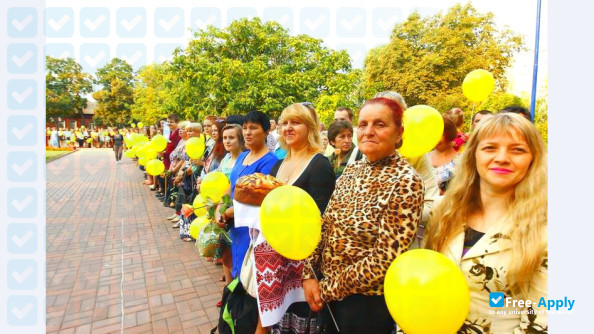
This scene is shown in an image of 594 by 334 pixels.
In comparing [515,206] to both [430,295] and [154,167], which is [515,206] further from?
[154,167]

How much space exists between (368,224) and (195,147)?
3891mm

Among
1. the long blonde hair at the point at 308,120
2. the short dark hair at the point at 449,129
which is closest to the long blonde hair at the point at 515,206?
the long blonde hair at the point at 308,120

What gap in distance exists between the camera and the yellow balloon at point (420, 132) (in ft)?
7.45

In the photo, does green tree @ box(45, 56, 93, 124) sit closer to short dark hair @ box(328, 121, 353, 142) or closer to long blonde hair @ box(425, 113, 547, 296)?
short dark hair @ box(328, 121, 353, 142)

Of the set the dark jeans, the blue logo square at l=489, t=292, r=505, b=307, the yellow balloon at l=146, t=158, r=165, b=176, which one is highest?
the blue logo square at l=489, t=292, r=505, b=307

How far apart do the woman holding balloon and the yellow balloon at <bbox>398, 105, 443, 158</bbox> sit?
617mm

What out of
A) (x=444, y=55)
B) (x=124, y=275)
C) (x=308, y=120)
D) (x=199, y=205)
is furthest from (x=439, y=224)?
(x=444, y=55)

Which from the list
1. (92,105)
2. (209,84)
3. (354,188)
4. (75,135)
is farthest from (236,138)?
(92,105)

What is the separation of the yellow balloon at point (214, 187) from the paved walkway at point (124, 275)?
1.29m

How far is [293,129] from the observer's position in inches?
88.7

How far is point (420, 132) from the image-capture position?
90.3 inches

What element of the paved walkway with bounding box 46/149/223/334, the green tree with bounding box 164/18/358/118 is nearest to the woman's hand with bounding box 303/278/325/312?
the paved walkway with bounding box 46/149/223/334

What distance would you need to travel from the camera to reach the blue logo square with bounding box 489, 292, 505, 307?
1229mm

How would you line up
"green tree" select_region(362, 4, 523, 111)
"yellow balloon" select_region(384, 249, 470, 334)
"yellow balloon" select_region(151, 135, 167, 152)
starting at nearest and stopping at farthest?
1. "yellow balloon" select_region(384, 249, 470, 334)
2. "yellow balloon" select_region(151, 135, 167, 152)
3. "green tree" select_region(362, 4, 523, 111)
